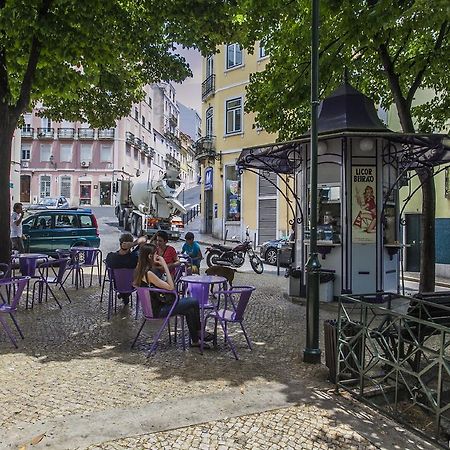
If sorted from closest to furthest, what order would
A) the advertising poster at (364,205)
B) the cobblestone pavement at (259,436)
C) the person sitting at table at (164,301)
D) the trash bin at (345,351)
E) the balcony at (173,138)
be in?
the cobblestone pavement at (259,436) → the trash bin at (345,351) → the person sitting at table at (164,301) → the advertising poster at (364,205) → the balcony at (173,138)

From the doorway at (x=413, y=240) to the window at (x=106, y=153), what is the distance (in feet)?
142

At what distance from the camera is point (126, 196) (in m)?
30.0

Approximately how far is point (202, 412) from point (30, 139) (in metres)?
57.3

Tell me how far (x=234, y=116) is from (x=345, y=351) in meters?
23.4

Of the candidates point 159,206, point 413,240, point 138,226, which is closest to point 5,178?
point 413,240

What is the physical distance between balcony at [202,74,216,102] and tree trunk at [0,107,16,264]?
65.0ft

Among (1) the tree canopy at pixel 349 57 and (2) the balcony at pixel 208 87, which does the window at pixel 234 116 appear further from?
(1) the tree canopy at pixel 349 57

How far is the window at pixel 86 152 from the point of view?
5522cm

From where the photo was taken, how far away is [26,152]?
5578 cm

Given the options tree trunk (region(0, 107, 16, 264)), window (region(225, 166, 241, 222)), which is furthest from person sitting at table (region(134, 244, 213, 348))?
window (region(225, 166, 241, 222))

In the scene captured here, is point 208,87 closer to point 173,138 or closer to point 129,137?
point 129,137

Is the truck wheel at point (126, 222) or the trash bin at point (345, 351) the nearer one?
the trash bin at point (345, 351)

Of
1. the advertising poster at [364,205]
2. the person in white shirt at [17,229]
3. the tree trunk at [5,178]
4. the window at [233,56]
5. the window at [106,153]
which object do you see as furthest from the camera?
the window at [106,153]

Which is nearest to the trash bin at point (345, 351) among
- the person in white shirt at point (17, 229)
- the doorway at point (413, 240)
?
the person in white shirt at point (17, 229)
